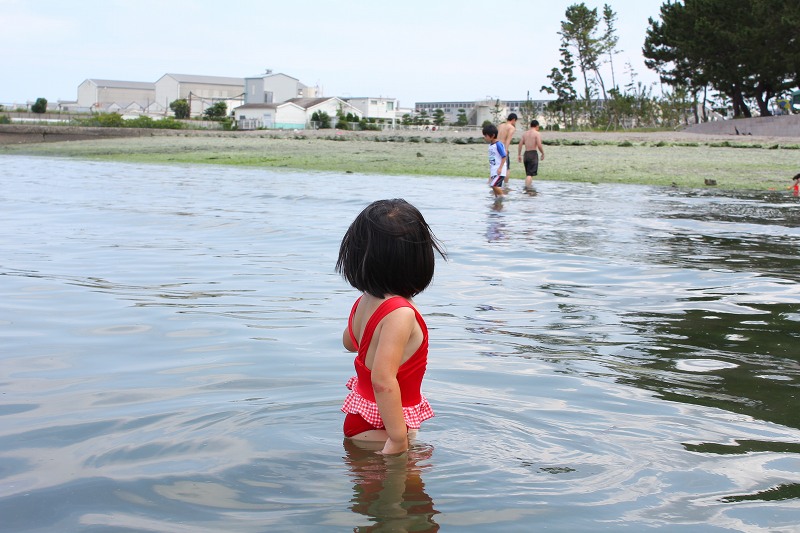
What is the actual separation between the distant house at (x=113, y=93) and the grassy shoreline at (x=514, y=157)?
101244 mm

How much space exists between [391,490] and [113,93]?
145043mm

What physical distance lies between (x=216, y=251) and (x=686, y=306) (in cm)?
462

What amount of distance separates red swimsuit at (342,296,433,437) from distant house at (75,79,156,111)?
140 meters

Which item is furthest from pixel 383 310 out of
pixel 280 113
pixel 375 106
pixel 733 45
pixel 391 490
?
pixel 375 106

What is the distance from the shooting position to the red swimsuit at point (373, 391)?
3.05 m

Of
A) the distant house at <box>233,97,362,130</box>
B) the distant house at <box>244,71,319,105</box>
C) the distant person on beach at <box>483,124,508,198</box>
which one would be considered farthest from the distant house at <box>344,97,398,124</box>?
the distant person on beach at <box>483,124,508,198</box>

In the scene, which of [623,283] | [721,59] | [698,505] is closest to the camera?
[698,505]

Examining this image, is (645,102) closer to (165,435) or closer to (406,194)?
(406,194)

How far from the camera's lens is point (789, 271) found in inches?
312

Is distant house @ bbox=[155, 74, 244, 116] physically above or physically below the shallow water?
above

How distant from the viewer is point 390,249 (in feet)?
9.73

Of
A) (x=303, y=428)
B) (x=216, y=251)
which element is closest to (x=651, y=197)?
(x=216, y=251)

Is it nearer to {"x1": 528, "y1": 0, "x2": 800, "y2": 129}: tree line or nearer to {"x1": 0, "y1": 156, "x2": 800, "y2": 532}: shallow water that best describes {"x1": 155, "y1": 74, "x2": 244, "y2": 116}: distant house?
{"x1": 528, "y1": 0, "x2": 800, "y2": 129}: tree line

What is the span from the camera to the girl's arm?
2.96 metres
